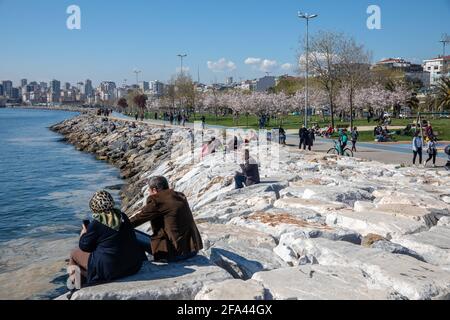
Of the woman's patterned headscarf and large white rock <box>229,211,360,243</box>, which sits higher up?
the woman's patterned headscarf

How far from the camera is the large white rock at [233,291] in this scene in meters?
4.16

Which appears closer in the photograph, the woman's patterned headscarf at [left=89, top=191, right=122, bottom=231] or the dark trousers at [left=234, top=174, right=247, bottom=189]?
the woman's patterned headscarf at [left=89, top=191, right=122, bottom=231]

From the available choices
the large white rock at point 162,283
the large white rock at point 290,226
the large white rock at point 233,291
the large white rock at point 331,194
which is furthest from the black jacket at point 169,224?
the large white rock at point 331,194

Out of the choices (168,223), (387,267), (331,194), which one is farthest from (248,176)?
(387,267)

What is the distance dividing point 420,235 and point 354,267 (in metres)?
1.82

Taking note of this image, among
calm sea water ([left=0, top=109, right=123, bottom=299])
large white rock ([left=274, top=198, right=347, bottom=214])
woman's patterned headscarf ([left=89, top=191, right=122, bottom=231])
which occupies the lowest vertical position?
calm sea water ([left=0, top=109, right=123, bottom=299])

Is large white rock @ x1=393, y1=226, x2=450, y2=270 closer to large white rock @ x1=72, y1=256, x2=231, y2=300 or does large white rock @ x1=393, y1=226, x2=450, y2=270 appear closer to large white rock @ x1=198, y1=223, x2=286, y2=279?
large white rock @ x1=198, y1=223, x2=286, y2=279

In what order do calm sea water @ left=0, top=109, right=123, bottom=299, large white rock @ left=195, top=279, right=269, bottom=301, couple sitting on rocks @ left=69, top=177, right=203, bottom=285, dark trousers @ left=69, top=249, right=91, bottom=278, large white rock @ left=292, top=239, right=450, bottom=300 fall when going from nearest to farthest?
large white rock @ left=195, top=279, right=269, bottom=301 → large white rock @ left=292, top=239, right=450, bottom=300 → couple sitting on rocks @ left=69, top=177, right=203, bottom=285 → dark trousers @ left=69, top=249, right=91, bottom=278 → calm sea water @ left=0, top=109, right=123, bottom=299

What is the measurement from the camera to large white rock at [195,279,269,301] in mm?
4156

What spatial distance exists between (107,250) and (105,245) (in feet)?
0.17

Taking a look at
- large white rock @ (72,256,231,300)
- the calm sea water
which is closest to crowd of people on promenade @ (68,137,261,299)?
large white rock @ (72,256,231,300)

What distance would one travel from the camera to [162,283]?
14.6 feet

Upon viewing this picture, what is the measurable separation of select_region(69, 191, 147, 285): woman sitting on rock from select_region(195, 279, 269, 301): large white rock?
0.80m

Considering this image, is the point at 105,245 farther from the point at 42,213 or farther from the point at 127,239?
the point at 42,213
